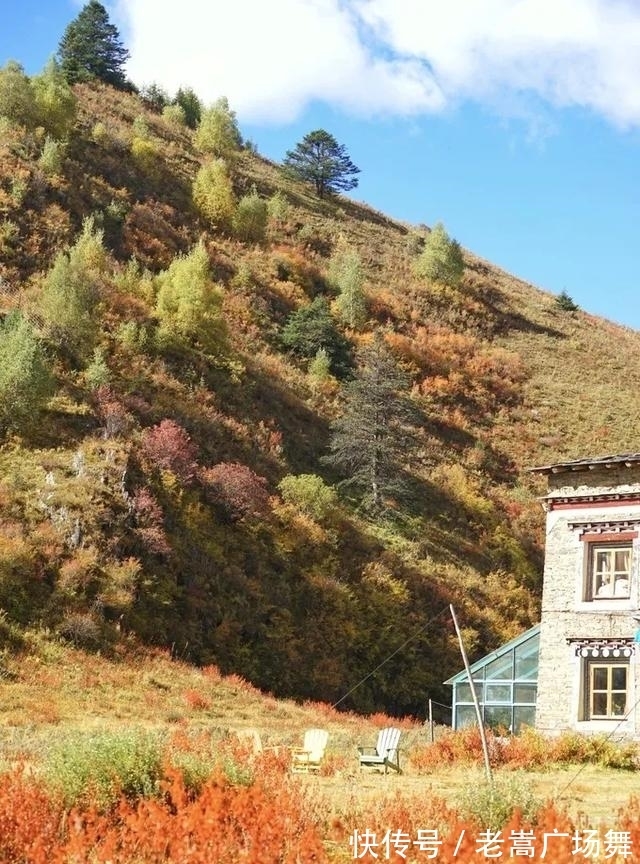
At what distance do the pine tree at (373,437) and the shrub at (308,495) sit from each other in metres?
3.53

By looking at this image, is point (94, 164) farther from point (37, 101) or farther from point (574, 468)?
point (574, 468)

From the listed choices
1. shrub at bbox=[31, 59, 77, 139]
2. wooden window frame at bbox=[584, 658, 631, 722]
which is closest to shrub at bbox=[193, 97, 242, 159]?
shrub at bbox=[31, 59, 77, 139]

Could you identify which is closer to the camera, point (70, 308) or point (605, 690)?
point (605, 690)

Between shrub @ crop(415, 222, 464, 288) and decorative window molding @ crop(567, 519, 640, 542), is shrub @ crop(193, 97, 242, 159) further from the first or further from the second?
decorative window molding @ crop(567, 519, 640, 542)

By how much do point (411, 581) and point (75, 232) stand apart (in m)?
30.4

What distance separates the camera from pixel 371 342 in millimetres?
62219

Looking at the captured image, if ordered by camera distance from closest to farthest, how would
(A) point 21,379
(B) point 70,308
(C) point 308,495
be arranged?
(A) point 21,379, (C) point 308,495, (B) point 70,308

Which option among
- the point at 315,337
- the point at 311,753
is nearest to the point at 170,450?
the point at 315,337

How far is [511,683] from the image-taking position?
1099 inches

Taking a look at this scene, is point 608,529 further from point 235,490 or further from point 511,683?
point 235,490

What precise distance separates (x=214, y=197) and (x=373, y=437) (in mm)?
29734

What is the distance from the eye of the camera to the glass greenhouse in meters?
27.6

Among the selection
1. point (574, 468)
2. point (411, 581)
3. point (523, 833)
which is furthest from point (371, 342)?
point (523, 833)

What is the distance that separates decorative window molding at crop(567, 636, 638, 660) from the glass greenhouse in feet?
6.00
